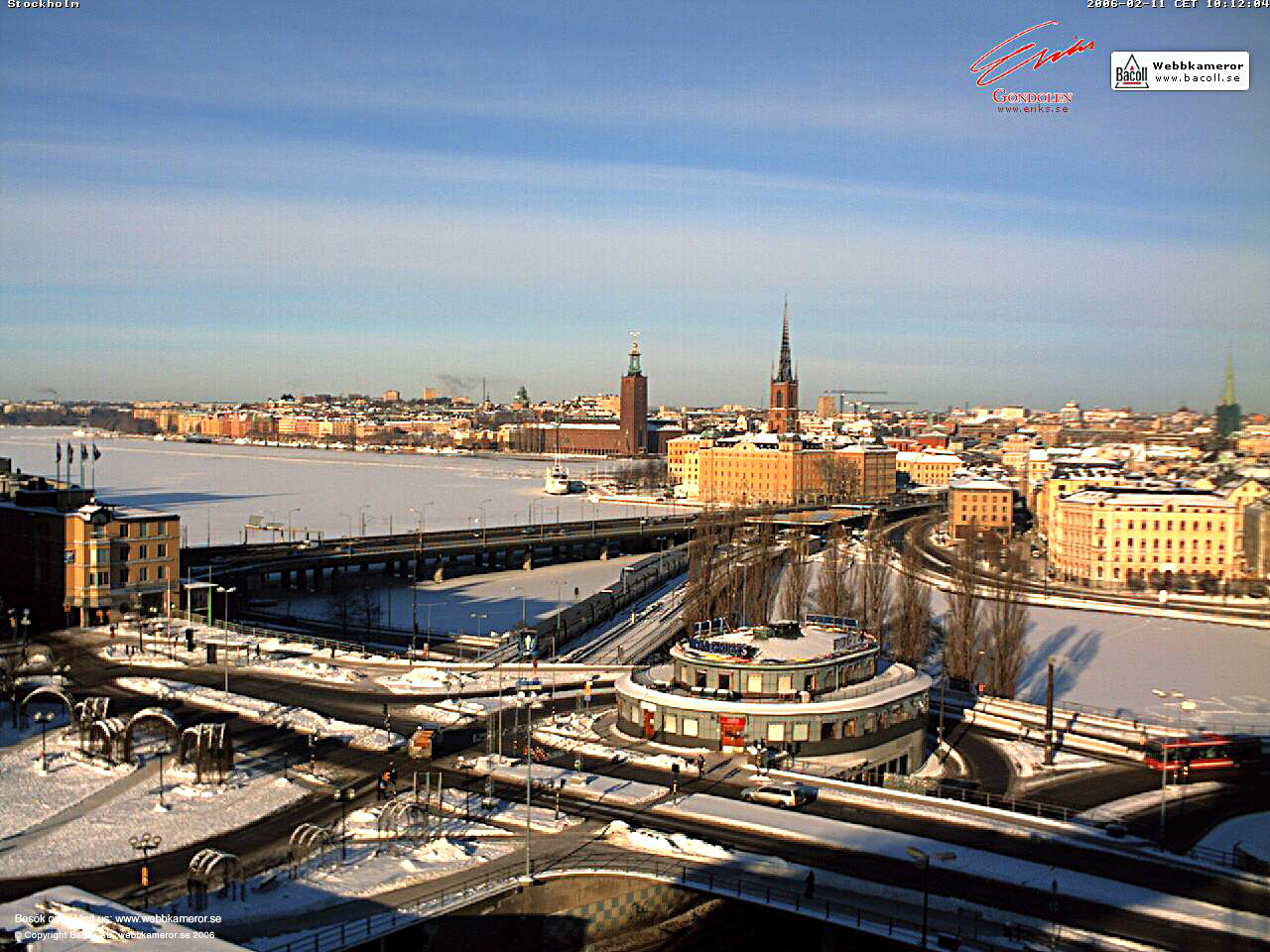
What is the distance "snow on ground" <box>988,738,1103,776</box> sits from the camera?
24922 mm

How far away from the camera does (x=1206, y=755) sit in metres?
25.0

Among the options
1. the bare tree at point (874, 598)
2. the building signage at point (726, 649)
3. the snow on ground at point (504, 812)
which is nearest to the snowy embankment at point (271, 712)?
the snow on ground at point (504, 812)

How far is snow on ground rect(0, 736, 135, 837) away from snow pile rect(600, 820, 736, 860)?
924 cm

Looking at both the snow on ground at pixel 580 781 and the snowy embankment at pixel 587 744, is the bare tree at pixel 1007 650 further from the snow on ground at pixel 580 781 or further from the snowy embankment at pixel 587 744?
the snow on ground at pixel 580 781

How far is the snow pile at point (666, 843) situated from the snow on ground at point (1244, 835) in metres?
8.69

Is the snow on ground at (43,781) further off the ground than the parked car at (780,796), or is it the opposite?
the parked car at (780,796)

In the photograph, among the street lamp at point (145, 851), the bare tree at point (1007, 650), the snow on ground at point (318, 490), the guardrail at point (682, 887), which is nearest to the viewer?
the guardrail at point (682, 887)

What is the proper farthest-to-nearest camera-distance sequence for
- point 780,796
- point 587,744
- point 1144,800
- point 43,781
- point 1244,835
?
Answer: point 587,744 → point 1144,800 → point 43,781 → point 1244,835 → point 780,796

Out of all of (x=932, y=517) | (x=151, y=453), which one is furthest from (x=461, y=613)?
(x=151, y=453)

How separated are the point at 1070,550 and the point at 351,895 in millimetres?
52287

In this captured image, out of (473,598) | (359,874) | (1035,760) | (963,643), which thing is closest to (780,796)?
(359,874)

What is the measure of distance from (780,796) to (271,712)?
37.7 feet

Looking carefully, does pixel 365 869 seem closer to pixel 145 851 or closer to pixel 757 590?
pixel 145 851

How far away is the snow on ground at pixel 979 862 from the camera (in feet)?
53.4
